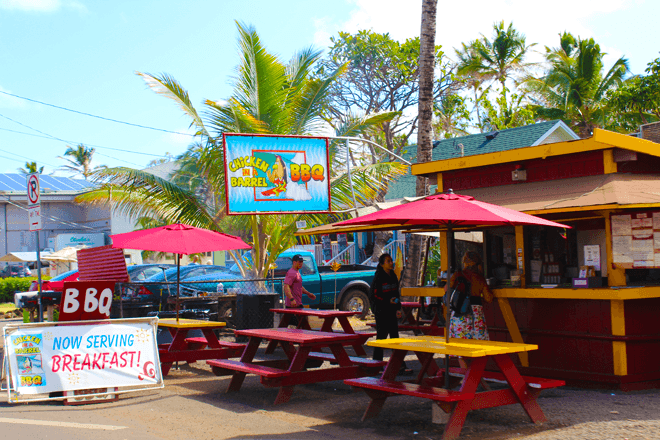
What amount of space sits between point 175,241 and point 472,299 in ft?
14.1

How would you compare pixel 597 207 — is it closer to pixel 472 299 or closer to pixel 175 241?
pixel 472 299

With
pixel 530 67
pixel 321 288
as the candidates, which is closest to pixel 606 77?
pixel 530 67

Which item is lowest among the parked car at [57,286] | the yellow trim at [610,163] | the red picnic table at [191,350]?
the red picnic table at [191,350]

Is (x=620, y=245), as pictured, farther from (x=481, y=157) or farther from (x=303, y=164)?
(x=303, y=164)

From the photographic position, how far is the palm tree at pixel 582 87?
30531 mm

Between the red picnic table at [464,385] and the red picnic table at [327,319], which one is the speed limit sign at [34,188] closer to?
the red picnic table at [327,319]

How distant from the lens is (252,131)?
46.6 feet

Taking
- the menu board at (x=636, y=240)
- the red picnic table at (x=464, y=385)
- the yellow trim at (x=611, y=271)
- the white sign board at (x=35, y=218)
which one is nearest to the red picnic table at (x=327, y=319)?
the red picnic table at (x=464, y=385)

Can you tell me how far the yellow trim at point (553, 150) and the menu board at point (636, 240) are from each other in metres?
0.94

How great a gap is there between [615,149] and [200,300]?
930 cm

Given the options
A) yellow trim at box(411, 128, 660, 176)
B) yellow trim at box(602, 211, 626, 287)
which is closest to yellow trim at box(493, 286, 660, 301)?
yellow trim at box(602, 211, 626, 287)

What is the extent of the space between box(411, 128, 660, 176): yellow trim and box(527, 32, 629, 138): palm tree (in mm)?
22244

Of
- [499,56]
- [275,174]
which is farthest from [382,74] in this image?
[275,174]

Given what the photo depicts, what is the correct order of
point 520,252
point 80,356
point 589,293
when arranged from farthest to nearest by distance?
point 520,252 < point 589,293 < point 80,356
